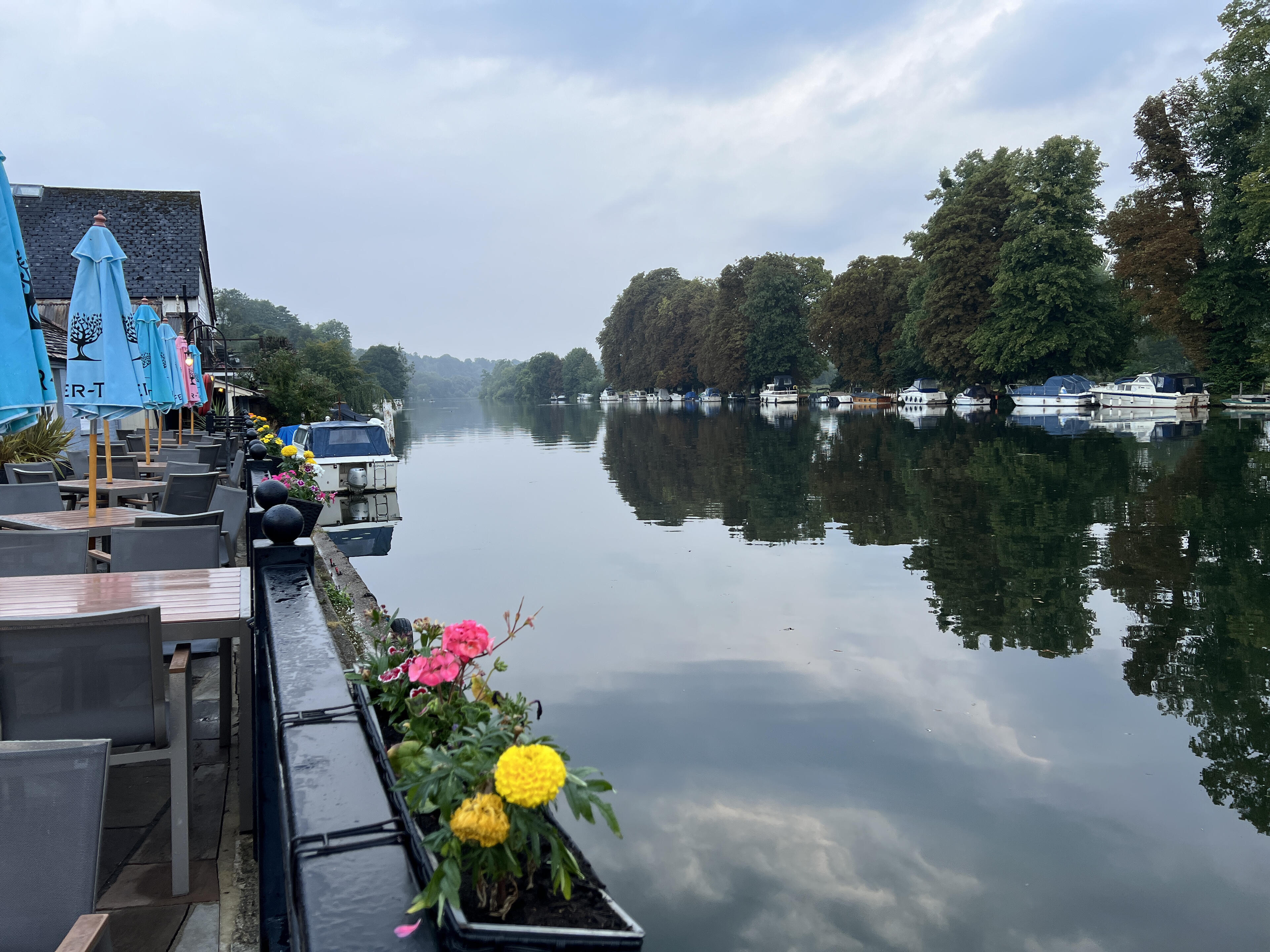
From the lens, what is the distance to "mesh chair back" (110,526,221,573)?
430 cm

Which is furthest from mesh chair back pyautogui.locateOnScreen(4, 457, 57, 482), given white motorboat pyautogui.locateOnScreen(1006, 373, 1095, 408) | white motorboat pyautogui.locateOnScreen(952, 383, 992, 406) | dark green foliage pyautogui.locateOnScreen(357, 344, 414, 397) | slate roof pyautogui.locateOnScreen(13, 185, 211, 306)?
dark green foliage pyautogui.locateOnScreen(357, 344, 414, 397)

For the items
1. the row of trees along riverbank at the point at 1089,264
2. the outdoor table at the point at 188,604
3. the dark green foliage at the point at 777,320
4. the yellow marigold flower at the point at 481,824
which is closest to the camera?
the yellow marigold flower at the point at 481,824

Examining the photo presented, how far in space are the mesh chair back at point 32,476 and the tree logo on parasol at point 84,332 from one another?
1.93m

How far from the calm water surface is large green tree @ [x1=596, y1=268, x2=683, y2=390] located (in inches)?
3267

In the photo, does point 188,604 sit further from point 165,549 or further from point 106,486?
point 106,486

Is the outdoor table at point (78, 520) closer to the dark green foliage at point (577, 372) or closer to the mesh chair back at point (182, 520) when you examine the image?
the mesh chair back at point (182, 520)

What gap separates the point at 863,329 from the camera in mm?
61750

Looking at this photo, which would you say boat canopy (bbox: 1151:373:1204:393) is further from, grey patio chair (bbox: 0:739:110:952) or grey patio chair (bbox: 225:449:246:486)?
grey patio chair (bbox: 0:739:110:952)

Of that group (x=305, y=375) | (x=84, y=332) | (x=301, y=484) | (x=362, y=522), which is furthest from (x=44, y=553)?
(x=305, y=375)

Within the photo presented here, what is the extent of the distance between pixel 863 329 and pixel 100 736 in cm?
6278

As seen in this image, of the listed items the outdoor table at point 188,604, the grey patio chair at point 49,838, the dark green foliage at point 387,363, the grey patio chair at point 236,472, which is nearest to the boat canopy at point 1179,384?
the grey patio chair at point 236,472

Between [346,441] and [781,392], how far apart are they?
5597cm

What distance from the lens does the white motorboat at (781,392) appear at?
69.4 m

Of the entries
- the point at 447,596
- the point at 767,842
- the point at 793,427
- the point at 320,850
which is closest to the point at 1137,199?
the point at 793,427
